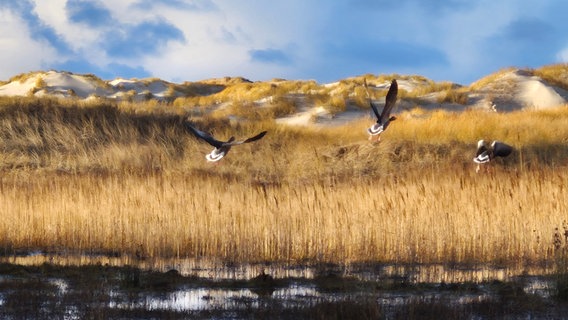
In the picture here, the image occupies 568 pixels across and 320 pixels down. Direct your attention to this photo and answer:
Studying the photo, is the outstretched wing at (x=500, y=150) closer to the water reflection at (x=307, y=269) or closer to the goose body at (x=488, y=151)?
the goose body at (x=488, y=151)

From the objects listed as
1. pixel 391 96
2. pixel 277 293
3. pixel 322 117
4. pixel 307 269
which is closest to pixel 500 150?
pixel 391 96

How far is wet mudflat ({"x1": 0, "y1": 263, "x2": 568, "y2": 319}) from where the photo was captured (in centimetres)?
521

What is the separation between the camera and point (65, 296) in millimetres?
5754

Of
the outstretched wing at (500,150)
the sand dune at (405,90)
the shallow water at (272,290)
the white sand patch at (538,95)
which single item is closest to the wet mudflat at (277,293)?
the shallow water at (272,290)

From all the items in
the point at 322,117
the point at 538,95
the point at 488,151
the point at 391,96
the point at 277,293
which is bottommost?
the point at 277,293

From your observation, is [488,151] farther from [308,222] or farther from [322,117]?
[322,117]

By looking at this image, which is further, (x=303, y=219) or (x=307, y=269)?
(x=303, y=219)

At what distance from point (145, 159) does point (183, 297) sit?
12.3m

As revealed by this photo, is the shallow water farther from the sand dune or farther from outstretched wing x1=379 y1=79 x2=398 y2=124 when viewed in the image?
the sand dune

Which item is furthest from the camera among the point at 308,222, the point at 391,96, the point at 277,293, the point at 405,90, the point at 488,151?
the point at 405,90

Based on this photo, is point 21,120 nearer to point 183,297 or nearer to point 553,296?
point 183,297

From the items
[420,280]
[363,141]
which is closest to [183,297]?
[420,280]

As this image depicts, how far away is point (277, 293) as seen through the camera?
20.1 ft

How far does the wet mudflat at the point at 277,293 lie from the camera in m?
5.21
